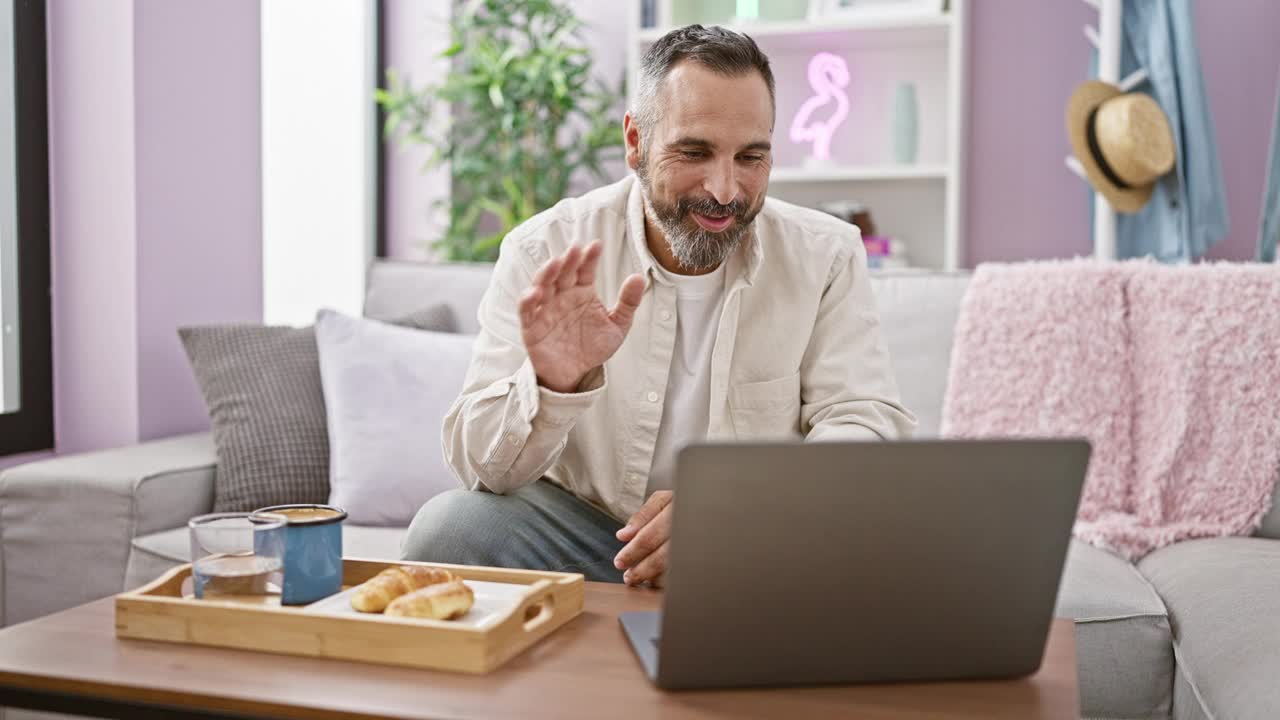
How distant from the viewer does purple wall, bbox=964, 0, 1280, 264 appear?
326cm

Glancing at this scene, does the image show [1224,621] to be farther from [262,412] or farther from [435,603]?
[262,412]

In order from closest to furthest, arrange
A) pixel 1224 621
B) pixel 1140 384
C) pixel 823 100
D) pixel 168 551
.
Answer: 1. pixel 1224 621
2. pixel 168 551
3. pixel 1140 384
4. pixel 823 100

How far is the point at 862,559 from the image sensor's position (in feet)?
2.91

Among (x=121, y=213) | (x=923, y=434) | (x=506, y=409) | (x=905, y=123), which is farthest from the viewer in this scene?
(x=905, y=123)

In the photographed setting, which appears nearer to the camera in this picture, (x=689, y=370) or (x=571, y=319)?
(x=571, y=319)

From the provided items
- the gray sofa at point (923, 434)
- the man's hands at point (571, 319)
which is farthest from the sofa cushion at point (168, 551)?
the man's hands at point (571, 319)

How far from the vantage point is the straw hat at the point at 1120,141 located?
109 inches

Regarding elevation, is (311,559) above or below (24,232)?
below

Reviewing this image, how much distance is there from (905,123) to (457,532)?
2223 mm

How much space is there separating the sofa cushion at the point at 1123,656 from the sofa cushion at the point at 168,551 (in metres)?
1.03

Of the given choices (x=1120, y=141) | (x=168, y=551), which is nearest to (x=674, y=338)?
(x=168, y=551)

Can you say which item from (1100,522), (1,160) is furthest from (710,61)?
(1,160)

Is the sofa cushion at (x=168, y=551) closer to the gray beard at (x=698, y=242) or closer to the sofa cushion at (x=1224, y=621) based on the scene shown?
the gray beard at (x=698, y=242)

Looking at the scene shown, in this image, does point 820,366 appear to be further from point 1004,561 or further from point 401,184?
point 401,184
